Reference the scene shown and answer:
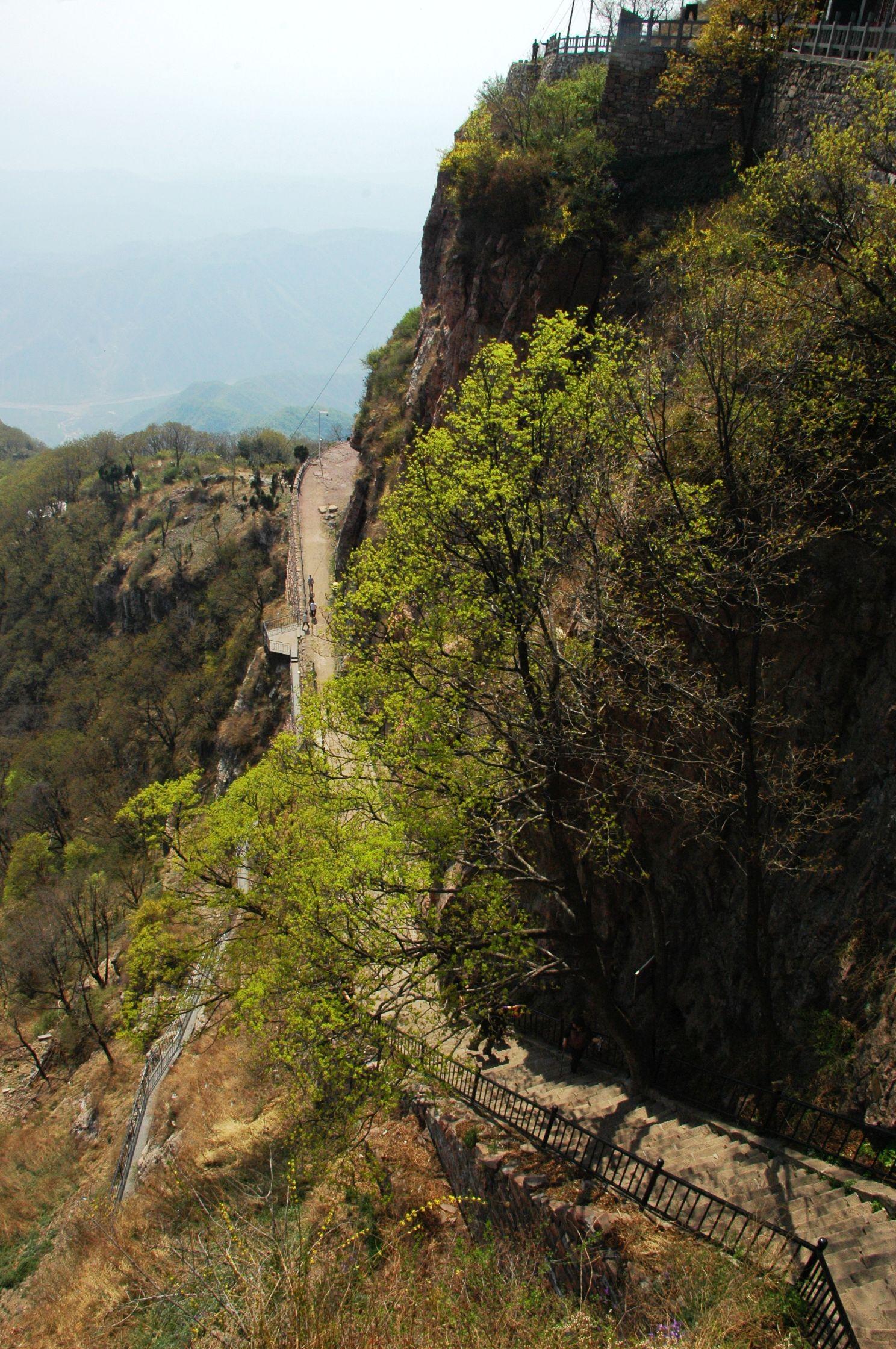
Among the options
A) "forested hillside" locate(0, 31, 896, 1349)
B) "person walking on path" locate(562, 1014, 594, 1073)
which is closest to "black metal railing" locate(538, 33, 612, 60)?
"forested hillside" locate(0, 31, 896, 1349)

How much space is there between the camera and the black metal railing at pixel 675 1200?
5.80m

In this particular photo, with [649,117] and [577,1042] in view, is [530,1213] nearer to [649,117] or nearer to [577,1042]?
[577,1042]

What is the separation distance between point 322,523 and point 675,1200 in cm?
4516

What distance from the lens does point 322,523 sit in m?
48.7

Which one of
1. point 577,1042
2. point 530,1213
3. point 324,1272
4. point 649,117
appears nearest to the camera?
point 324,1272

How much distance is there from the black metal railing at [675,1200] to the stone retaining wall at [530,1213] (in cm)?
51

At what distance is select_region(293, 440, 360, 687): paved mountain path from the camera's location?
33.2 metres

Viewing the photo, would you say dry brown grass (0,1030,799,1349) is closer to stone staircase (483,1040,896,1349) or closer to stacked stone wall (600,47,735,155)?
stone staircase (483,1040,896,1349)

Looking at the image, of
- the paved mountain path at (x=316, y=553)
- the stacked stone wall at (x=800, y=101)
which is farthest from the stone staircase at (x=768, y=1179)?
the stacked stone wall at (x=800, y=101)

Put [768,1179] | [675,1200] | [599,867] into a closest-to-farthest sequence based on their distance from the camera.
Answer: [675,1200] < [768,1179] < [599,867]

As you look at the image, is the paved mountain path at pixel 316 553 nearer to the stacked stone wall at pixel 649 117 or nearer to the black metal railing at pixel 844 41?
the stacked stone wall at pixel 649 117

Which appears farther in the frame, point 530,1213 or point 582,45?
point 582,45

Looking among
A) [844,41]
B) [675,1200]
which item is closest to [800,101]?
[844,41]

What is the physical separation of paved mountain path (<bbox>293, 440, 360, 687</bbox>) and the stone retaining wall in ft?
65.9
